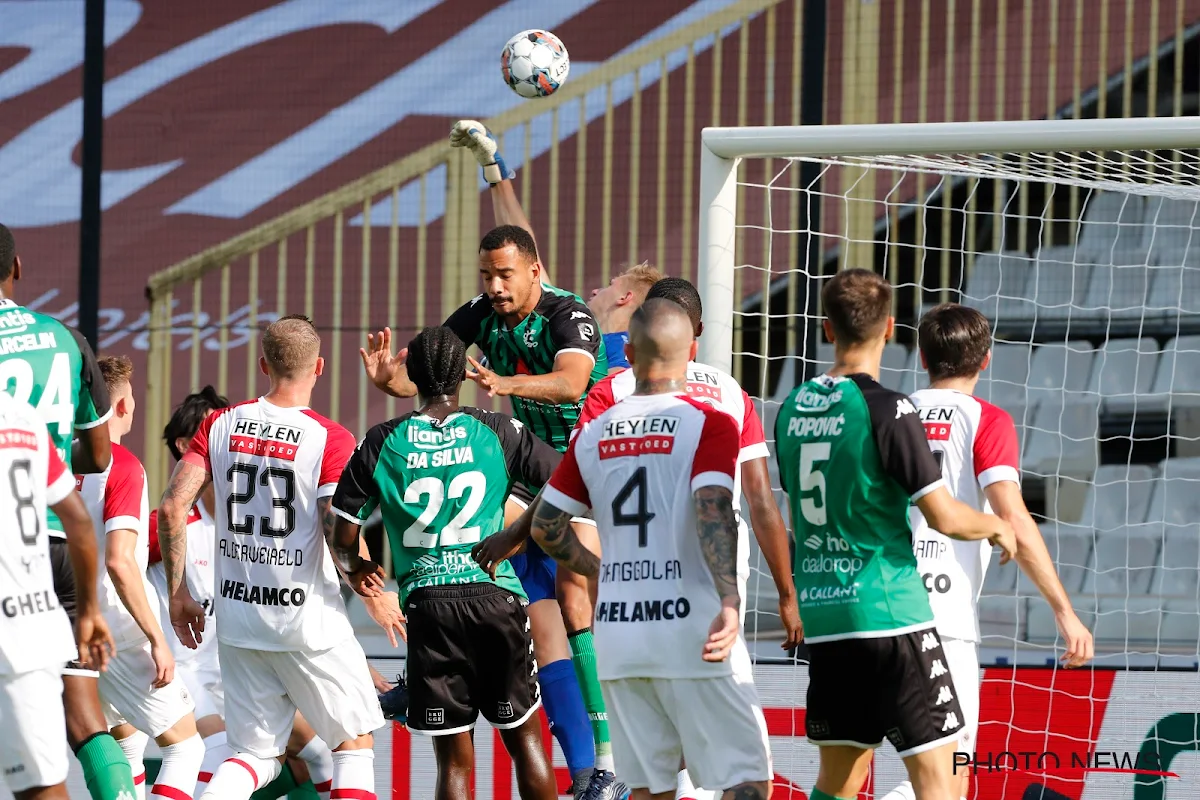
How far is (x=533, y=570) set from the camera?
559 centimetres

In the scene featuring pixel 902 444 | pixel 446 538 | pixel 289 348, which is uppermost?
pixel 289 348

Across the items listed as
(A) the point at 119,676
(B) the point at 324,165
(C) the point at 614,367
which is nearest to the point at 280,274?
(B) the point at 324,165

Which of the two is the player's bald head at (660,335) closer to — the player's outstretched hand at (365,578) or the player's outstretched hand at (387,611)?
the player's outstretched hand at (365,578)

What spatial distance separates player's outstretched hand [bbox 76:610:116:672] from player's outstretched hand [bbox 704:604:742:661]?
5.49ft

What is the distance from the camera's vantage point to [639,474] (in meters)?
3.98

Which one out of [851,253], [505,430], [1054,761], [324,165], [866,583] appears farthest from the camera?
→ [324,165]

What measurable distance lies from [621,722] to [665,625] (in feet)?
1.13

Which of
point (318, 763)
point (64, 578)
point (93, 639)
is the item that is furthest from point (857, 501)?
point (318, 763)

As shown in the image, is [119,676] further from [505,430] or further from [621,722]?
[621,722]

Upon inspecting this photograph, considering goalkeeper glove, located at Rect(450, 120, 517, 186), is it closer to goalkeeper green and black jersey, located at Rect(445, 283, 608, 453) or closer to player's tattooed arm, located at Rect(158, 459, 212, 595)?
goalkeeper green and black jersey, located at Rect(445, 283, 608, 453)

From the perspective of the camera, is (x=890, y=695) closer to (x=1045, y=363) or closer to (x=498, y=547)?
(x=498, y=547)

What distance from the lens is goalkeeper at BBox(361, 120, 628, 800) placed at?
5.39m

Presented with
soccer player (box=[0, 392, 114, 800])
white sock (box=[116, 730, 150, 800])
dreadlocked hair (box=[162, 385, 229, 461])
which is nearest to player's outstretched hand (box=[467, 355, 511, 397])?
soccer player (box=[0, 392, 114, 800])

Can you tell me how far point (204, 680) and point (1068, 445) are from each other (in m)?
5.98
